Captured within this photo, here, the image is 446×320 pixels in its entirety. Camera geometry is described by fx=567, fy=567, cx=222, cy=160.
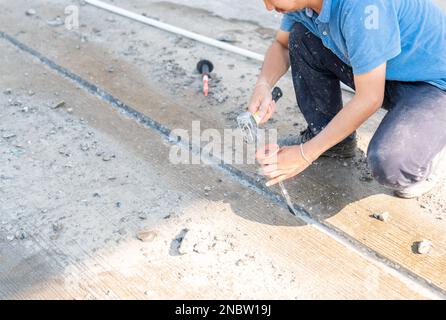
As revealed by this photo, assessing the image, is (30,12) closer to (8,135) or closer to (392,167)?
(8,135)

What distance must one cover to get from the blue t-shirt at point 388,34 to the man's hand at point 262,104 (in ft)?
1.11

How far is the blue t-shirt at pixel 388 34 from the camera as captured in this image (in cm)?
196

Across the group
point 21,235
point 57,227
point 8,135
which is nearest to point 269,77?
point 57,227

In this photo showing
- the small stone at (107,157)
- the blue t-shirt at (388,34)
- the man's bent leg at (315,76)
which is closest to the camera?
the blue t-shirt at (388,34)

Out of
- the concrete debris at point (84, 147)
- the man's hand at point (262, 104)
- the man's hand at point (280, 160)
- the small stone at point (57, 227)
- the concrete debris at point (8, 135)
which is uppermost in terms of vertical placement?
the man's hand at point (262, 104)

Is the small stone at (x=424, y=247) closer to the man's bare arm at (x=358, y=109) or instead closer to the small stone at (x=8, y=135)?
the man's bare arm at (x=358, y=109)

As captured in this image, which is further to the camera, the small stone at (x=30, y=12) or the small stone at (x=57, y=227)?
the small stone at (x=30, y=12)

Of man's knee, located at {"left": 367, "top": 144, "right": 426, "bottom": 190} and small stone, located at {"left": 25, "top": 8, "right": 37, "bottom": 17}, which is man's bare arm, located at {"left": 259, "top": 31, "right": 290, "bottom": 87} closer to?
man's knee, located at {"left": 367, "top": 144, "right": 426, "bottom": 190}

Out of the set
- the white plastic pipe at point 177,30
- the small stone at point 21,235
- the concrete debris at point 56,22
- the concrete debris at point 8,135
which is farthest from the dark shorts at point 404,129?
the concrete debris at point 56,22

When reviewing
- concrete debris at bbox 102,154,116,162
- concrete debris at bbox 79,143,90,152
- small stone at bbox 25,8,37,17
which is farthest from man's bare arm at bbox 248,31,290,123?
small stone at bbox 25,8,37,17

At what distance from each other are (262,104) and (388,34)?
26.7 inches

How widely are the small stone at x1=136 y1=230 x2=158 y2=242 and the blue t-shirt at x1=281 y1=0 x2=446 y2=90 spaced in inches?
41.1

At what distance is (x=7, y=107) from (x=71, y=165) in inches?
29.4
